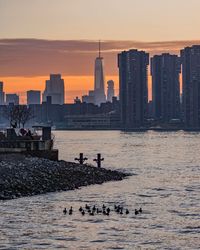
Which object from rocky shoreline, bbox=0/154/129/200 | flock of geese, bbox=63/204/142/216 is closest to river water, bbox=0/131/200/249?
flock of geese, bbox=63/204/142/216

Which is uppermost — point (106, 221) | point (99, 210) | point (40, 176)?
point (40, 176)

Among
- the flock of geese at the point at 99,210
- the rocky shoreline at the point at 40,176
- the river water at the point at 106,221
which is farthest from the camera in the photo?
the rocky shoreline at the point at 40,176

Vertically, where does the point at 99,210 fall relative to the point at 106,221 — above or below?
above

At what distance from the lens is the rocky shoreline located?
61537 millimetres

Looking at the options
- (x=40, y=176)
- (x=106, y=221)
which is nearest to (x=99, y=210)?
(x=106, y=221)

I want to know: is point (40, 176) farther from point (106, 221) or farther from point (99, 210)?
point (106, 221)

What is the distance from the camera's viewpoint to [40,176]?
67.8 metres

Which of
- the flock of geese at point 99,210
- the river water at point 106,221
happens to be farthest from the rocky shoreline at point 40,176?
the flock of geese at point 99,210

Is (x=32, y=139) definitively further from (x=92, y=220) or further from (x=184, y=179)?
(x=92, y=220)

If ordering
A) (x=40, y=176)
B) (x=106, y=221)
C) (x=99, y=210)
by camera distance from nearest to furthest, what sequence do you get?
(x=106, y=221), (x=99, y=210), (x=40, y=176)

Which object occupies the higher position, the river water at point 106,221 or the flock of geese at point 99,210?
the flock of geese at point 99,210

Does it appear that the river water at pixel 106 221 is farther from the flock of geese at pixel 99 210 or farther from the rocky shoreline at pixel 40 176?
the rocky shoreline at pixel 40 176

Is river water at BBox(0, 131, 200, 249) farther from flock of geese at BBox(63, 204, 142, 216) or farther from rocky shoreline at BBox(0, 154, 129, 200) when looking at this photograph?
rocky shoreline at BBox(0, 154, 129, 200)

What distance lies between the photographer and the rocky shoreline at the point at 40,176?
61.5 metres
